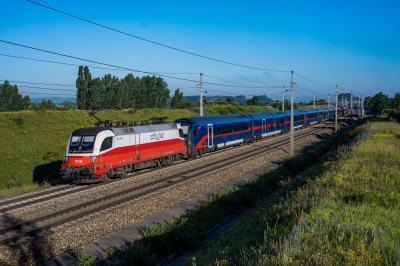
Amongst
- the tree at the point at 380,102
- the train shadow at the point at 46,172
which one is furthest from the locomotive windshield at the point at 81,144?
the tree at the point at 380,102

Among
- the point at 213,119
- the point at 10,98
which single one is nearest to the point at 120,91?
the point at 10,98

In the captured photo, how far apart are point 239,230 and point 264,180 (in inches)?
330

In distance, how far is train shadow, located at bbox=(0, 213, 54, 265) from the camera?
8.41 m

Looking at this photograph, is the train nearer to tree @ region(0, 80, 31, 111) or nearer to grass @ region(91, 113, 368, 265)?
grass @ region(91, 113, 368, 265)

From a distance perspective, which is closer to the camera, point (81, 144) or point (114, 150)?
point (81, 144)

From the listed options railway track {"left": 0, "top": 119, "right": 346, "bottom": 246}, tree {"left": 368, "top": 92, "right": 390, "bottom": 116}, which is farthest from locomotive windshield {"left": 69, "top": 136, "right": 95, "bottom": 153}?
tree {"left": 368, "top": 92, "right": 390, "bottom": 116}

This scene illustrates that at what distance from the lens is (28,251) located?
891 cm

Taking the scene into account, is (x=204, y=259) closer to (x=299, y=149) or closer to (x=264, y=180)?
(x=264, y=180)

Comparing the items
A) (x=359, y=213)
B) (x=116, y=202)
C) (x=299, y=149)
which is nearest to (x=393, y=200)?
(x=359, y=213)

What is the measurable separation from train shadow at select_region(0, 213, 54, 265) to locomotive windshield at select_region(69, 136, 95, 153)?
7.08 meters

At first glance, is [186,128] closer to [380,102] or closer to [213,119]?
[213,119]

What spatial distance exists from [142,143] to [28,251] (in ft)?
37.4

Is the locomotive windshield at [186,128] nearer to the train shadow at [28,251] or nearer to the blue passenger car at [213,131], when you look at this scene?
the blue passenger car at [213,131]

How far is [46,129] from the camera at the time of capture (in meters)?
32.1
